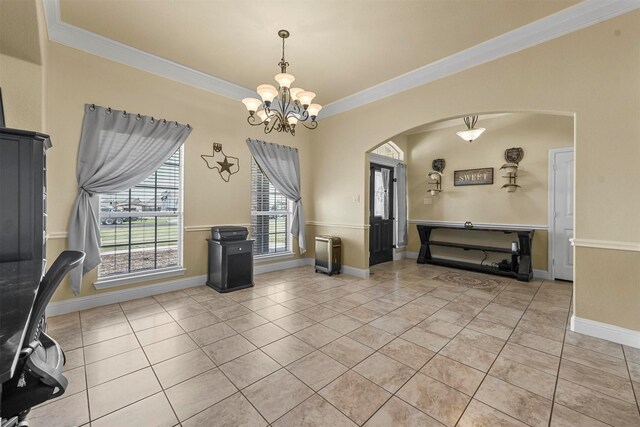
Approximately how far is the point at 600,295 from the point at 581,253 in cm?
43

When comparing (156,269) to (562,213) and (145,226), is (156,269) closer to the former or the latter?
(145,226)

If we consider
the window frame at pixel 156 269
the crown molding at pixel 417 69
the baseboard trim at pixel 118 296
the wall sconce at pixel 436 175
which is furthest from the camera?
the wall sconce at pixel 436 175

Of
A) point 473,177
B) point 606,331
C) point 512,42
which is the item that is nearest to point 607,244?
point 606,331

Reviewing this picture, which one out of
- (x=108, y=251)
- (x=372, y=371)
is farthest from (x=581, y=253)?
(x=108, y=251)

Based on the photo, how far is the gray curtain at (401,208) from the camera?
250 inches

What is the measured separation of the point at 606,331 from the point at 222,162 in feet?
16.9

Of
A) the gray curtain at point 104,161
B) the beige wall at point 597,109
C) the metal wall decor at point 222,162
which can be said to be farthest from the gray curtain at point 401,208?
the gray curtain at point 104,161

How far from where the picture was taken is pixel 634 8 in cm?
246

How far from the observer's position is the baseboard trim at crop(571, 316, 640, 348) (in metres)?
2.46

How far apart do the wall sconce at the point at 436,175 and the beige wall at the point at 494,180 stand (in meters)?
0.10

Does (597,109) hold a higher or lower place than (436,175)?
higher

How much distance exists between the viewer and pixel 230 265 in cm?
392

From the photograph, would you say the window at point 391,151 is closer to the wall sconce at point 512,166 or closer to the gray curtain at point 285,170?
the gray curtain at point 285,170

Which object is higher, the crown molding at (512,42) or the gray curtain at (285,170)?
the crown molding at (512,42)
